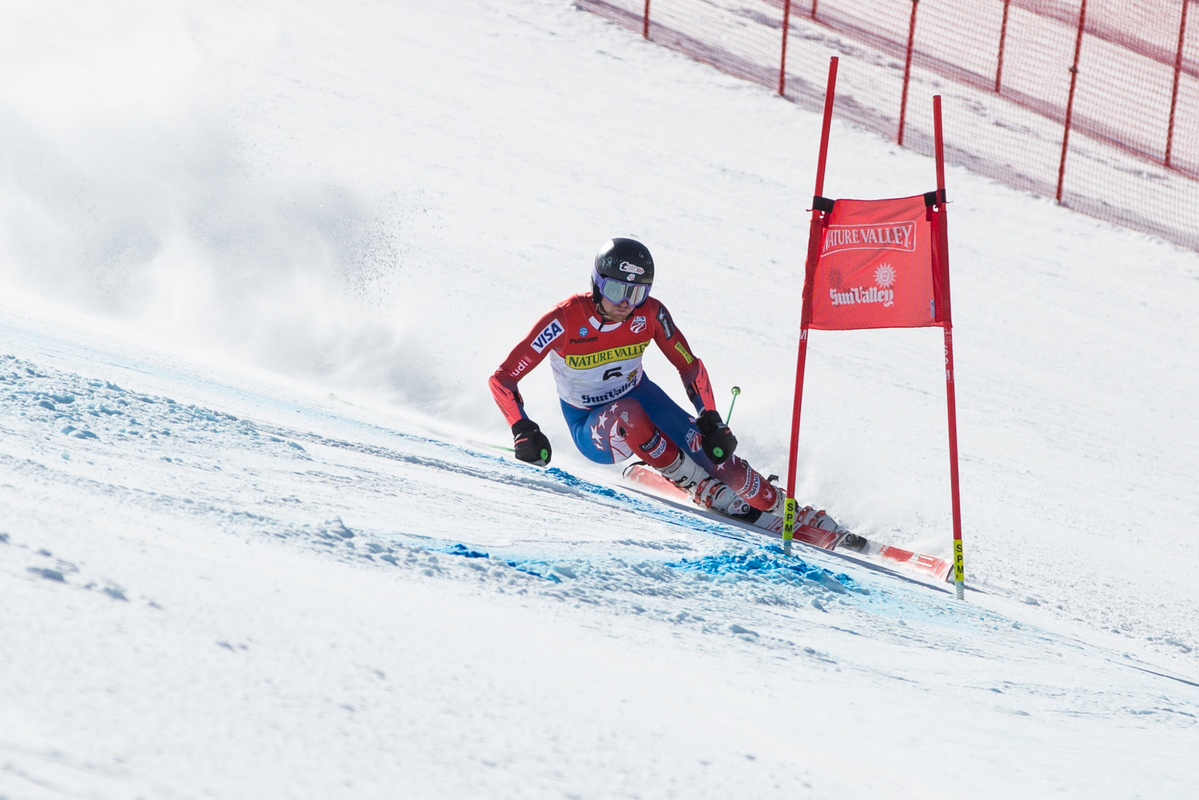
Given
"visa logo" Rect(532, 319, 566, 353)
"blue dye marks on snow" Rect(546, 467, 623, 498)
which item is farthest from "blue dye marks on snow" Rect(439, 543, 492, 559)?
"visa logo" Rect(532, 319, 566, 353)

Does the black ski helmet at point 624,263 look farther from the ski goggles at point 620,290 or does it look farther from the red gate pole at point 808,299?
the red gate pole at point 808,299

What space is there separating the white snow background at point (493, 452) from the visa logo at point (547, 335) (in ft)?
2.26

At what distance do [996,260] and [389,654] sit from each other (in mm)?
11208

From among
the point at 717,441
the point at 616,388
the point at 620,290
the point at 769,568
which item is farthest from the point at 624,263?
the point at 769,568

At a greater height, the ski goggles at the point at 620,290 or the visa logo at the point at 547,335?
the ski goggles at the point at 620,290

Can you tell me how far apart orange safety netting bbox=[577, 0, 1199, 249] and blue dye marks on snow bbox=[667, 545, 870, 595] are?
472 inches

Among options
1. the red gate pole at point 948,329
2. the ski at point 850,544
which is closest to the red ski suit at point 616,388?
the ski at point 850,544

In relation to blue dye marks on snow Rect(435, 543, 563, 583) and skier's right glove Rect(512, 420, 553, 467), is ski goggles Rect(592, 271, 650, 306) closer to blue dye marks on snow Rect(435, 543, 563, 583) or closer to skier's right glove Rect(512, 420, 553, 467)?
skier's right glove Rect(512, 420, 553, 467)

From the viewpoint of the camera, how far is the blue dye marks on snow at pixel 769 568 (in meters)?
3.62

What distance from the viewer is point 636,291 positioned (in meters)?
5.58

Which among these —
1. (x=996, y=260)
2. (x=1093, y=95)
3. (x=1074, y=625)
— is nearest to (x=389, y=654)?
(x=1074, y=625)

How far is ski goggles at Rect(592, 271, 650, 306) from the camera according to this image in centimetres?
554

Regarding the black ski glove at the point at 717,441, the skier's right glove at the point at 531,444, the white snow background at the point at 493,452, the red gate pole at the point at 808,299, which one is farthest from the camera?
the black ski glove at the point at 717,441

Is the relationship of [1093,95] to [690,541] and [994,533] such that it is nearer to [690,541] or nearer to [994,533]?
[994,533]
